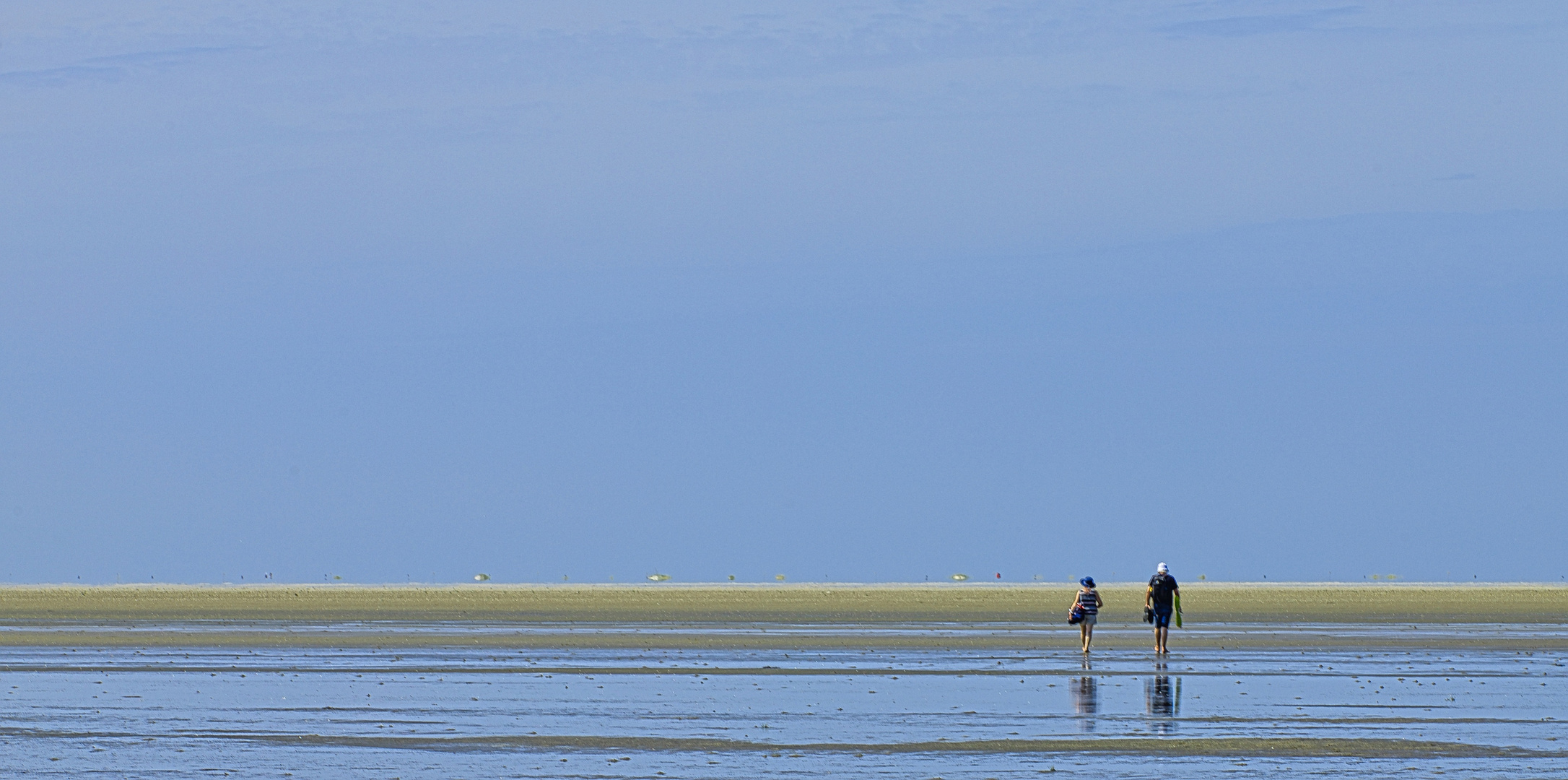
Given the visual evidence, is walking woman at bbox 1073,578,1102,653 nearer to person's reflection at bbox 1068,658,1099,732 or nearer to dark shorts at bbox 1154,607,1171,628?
dark shorts at bbox 1154,607,1171,628

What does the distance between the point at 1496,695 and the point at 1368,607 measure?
31.9m

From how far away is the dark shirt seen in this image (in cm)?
3169

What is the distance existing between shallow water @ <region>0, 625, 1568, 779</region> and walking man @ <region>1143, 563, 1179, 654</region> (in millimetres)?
561

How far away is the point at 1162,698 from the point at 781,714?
5.21 meters

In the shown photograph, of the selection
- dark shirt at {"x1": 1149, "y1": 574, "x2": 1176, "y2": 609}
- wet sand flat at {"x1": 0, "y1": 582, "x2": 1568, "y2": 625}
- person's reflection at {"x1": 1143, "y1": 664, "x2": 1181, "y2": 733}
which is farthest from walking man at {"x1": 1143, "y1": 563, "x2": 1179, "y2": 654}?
wet sand flat at {"x1": 0, "y1": 582, "x2": 1568, "y2": 625}

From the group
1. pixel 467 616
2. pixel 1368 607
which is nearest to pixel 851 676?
pixel 467 616

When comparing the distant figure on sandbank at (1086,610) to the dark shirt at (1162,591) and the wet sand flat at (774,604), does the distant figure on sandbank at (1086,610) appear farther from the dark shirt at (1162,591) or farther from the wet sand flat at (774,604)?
the wet sand flat at (774,604)

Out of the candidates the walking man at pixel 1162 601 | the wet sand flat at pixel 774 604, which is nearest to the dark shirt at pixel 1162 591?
the walking man at pixel 1162 601

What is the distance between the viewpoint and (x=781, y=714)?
21.8m

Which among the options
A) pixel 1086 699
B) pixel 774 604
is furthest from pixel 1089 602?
pixel 774 604

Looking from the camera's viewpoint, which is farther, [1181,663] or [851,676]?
[1181,663]

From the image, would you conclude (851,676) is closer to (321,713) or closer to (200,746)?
(321,713)

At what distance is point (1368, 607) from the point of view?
180ft

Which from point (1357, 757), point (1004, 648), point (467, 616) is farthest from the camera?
point (467, 616)
